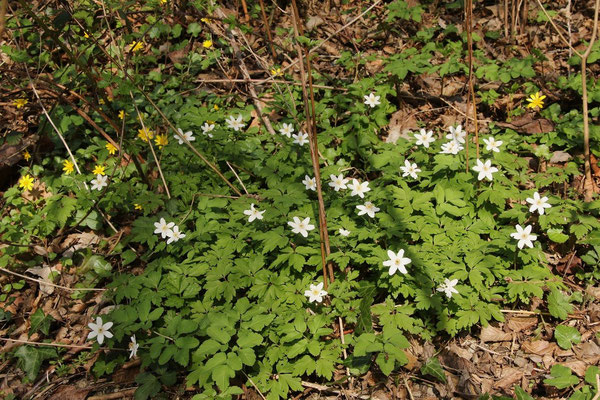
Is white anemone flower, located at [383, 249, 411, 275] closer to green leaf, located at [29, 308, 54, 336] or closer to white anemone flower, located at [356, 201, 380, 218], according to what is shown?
white anemone flower, located at [356, 201, 380, 218]

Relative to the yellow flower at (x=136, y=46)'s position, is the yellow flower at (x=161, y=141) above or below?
below

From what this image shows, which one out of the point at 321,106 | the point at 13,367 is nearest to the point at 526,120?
the point at 321,106

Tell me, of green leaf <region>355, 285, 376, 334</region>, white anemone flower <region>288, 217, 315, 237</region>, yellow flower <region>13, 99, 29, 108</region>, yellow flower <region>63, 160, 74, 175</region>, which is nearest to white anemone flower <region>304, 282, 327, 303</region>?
green leaf <region>355, 285, 376, 334</region>

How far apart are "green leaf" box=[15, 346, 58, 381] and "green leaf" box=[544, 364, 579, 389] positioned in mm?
2949

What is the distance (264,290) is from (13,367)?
1869 millimetres

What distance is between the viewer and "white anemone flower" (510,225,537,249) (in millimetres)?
2764

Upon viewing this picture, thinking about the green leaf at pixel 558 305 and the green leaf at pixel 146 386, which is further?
the green leaf at pixel 558 305

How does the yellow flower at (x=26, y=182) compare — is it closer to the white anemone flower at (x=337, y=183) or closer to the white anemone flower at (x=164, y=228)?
the white anemone flower at (x=164, y=228)

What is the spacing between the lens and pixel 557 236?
9.64 feet

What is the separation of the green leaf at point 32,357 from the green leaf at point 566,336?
10.3 feet

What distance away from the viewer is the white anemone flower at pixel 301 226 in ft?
9.41

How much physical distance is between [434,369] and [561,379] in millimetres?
624

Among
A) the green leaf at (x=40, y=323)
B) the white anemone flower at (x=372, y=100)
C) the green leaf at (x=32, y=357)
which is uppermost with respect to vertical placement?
the white anemone flower at (x=372, y=100)

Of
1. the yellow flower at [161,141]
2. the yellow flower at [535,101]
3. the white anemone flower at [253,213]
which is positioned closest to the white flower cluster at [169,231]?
the white anemone flower at [253,213]
